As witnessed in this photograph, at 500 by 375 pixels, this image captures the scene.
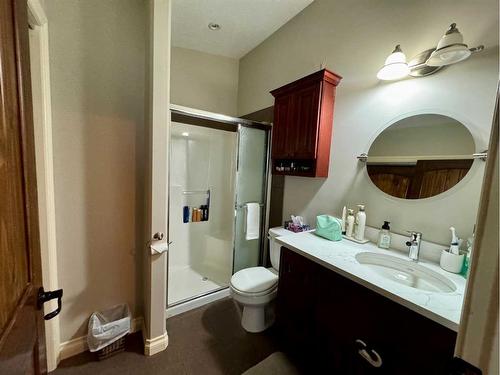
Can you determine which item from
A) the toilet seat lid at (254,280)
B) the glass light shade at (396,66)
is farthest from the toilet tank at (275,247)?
the glass light shade at (396,66)

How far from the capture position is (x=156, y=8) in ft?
4.09

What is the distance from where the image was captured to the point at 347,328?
1.11 metres

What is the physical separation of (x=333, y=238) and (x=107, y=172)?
5.52ft

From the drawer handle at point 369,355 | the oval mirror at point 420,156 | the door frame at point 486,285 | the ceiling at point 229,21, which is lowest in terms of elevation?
the drawer handle at point 369,355

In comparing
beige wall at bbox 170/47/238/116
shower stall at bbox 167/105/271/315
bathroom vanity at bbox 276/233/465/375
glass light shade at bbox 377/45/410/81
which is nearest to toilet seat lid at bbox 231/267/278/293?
bathroom vanity at bbox 276/233/465/375

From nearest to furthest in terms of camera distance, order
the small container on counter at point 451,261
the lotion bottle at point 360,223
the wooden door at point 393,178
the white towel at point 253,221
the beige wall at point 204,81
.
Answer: the small container on counter at point 451,261 → the wooden door at point 393,178 → the lotion bottle at point 360,223 → the white towel at point 253,221 → the beige wall at point 204,81

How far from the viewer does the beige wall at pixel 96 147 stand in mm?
1309

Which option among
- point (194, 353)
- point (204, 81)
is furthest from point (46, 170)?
point (204, 81)

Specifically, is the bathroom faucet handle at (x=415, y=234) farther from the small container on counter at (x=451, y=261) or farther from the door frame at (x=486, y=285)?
the door frame at (x=486, y=285)

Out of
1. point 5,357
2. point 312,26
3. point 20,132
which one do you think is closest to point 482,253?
point 5,357

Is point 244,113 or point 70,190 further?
point 244,113

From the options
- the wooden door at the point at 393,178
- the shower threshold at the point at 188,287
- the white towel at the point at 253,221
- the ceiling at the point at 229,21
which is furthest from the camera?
the white towel at the point at 253,221

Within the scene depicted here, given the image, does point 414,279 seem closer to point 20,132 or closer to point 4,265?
point 4,265

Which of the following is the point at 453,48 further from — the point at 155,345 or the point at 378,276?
the point at 155,345
